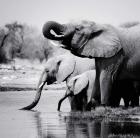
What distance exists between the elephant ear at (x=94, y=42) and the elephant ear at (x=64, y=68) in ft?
17.9

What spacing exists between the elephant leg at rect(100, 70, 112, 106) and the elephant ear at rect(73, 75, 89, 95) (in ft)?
8.06

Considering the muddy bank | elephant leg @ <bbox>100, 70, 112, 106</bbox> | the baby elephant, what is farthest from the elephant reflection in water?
the muddy bank

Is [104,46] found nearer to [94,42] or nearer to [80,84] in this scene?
[94,42]

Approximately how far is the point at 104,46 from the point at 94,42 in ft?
0.91

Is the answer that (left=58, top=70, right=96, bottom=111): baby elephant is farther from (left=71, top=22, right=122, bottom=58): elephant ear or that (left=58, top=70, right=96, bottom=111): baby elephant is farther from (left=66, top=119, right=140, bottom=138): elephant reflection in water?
(left=66, top=119, right=140, bottom=138): elephant reflection in water

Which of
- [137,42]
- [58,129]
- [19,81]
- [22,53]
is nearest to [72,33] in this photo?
[137,42]

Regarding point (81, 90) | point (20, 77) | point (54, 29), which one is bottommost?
point (20, 77)

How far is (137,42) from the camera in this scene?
58.4 ft

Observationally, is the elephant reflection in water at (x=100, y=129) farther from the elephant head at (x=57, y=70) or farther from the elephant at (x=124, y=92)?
the elephant head at (x=57, y=70)

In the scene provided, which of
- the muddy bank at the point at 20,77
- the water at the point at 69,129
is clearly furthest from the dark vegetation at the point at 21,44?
the water at the point at 69,129

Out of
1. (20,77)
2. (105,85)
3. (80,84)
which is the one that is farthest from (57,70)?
(20,77)

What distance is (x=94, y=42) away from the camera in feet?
58.1

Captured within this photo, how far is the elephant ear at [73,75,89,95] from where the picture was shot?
1984cm

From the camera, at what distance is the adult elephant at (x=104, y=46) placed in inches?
683
